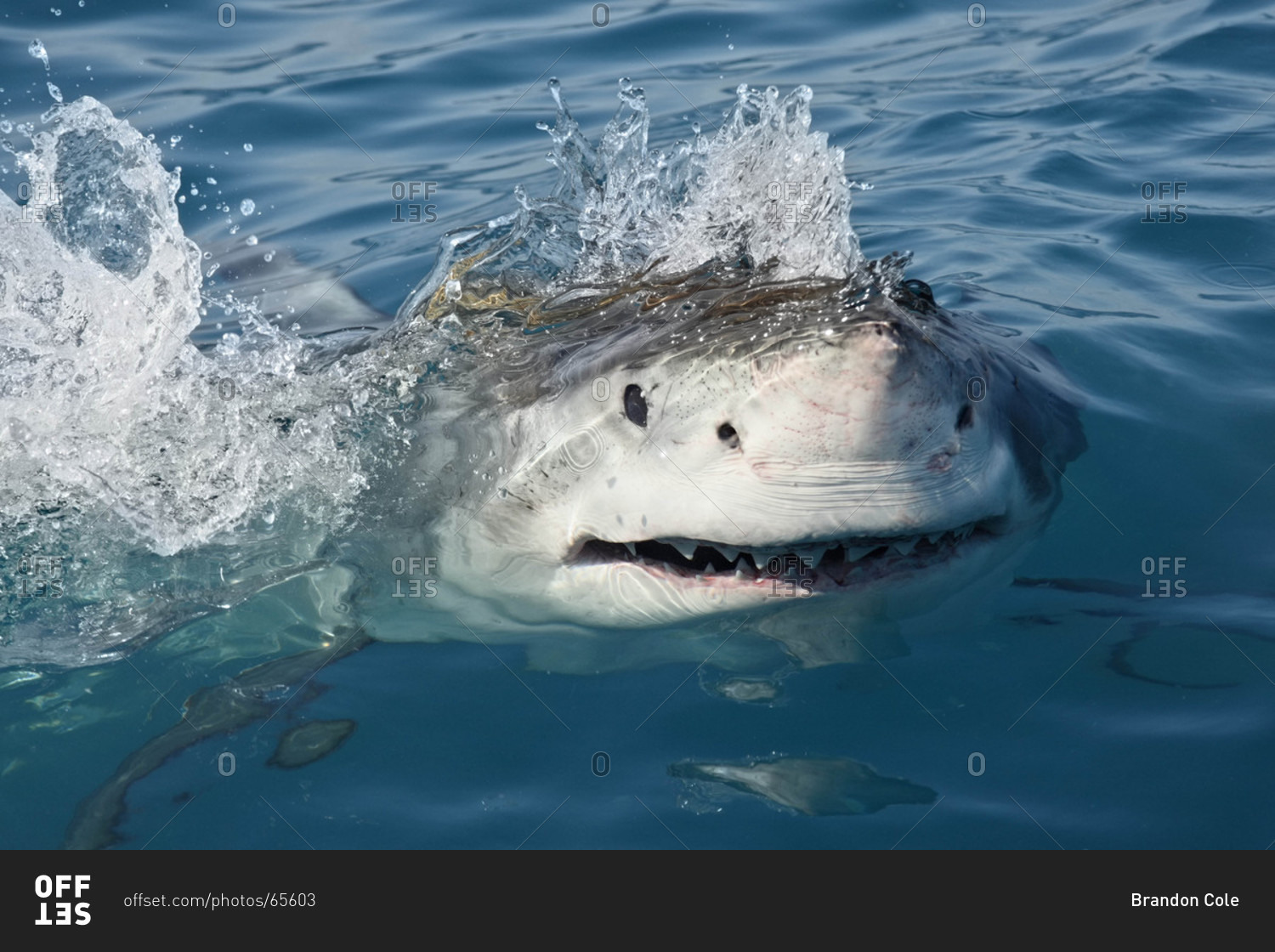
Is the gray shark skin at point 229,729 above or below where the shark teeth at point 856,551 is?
below

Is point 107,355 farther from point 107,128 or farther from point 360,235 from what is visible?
point 360,235

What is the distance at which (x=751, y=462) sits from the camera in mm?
2443

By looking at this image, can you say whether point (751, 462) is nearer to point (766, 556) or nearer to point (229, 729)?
point (766, 556)

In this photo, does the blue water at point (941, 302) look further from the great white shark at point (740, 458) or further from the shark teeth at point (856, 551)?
the shark teeth at point (856, 551)

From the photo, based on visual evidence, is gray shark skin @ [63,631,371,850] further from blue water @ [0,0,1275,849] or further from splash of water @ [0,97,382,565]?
splash of water @ [0,97,382,565]

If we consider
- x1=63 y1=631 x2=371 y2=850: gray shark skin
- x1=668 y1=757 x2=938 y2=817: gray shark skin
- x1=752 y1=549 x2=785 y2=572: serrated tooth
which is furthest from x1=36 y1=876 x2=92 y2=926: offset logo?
x1=752 y1=549 x2=785 y2=572: serrated tooth

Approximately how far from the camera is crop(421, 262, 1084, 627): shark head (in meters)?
2.38

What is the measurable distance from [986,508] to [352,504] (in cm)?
168

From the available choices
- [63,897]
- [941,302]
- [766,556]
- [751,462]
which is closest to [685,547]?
[766,556]

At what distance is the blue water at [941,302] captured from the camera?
263cm

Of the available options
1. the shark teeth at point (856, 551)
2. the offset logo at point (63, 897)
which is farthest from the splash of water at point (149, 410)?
the shark teeth at point (856, 551)

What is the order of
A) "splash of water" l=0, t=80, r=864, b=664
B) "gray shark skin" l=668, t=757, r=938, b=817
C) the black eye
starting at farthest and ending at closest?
1. "splash of water" l=0, t=80, r=864, b=664
2. the black eye
3. "gray shark skin" l=668, t=757, r=938, b=817

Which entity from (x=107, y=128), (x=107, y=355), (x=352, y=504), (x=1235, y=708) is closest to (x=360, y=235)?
(x=107, y=128)

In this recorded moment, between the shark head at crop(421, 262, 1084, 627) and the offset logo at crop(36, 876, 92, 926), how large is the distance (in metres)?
1.07
